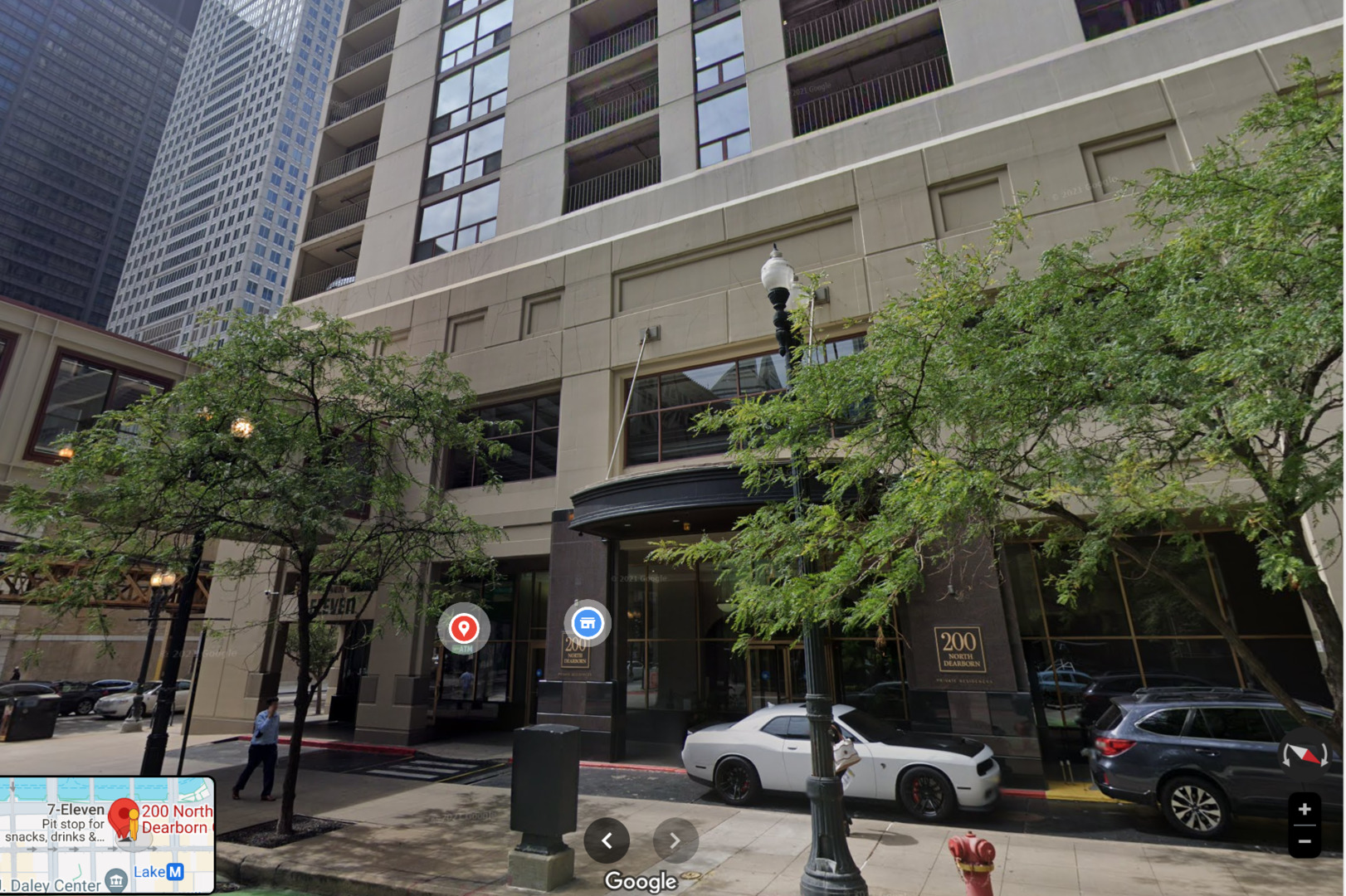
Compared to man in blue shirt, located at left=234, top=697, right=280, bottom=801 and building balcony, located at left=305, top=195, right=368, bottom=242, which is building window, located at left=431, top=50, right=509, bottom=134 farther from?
man in blue shirt, located at left=234, top=697, right=280, bottom=801

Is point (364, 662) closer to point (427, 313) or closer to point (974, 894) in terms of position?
point (427, 313)

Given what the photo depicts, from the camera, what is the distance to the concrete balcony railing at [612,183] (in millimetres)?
20469

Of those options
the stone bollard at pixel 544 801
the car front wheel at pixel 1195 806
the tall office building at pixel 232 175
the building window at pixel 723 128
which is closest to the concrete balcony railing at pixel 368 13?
the building window at pixel 723 128

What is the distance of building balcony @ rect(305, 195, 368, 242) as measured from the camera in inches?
1016

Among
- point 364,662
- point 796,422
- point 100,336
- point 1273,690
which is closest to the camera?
point 1273,690

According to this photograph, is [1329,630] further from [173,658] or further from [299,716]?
[173,658]

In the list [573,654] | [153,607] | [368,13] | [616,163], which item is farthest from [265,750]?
[368,13]

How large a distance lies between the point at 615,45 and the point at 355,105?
13.1m

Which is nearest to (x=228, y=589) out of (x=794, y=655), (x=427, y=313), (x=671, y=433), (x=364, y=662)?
(x=364, y=662)

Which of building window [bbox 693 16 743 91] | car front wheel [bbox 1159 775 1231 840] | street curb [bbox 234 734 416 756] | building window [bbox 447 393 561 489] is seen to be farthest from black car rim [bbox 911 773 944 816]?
building window [bbox 693 16 743 91]

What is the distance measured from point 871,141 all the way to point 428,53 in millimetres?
18789

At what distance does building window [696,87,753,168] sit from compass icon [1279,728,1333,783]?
16.6 meters

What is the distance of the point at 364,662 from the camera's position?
22.6 meters

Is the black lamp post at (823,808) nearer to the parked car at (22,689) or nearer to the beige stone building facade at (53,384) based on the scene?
the beige stone building facade at (53,384)
